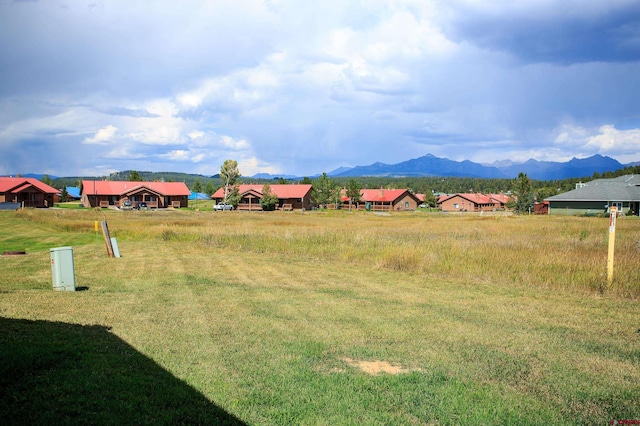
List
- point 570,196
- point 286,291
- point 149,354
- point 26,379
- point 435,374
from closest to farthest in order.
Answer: point 26,379 → point 435,374 → point 149,354 → point 286,291 → point 570,196

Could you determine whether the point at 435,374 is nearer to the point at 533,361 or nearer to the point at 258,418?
the point at 533,361

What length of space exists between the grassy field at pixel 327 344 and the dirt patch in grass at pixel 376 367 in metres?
0.03

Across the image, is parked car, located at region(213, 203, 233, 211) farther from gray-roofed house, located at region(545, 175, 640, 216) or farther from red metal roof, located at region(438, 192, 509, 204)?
red metal roof, located at region(438, 192, 509, 204)

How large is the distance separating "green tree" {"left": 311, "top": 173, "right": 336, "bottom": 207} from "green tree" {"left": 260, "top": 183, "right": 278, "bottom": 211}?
12364mm

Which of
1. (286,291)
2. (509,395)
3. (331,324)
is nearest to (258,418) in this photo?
(509,395)

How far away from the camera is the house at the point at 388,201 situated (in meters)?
106

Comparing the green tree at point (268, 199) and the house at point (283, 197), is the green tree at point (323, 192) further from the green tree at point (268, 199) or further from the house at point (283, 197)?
the green tree at point (268, 199)

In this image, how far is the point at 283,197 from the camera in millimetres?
91875

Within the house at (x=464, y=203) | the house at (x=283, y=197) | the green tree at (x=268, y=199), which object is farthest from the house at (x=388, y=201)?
the green tree at (x=268, y=199)

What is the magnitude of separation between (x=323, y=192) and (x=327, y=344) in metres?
89.0

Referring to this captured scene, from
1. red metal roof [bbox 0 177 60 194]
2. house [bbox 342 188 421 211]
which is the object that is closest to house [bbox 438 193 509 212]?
house [bbox 342 188 421 211]

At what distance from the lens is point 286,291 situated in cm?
1273

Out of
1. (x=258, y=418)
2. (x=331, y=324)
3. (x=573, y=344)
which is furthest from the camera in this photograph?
(x=331, y=324)

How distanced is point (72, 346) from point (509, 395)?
6186 mm
